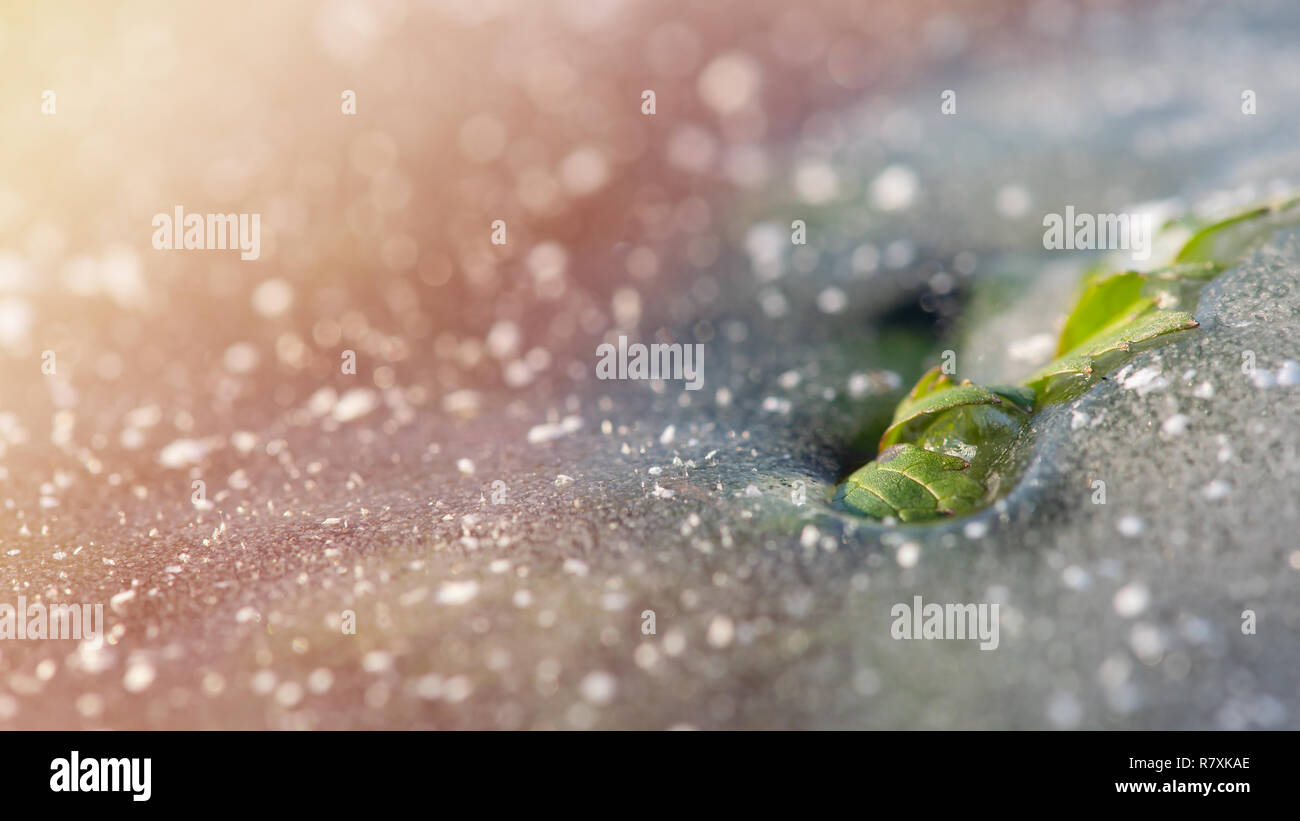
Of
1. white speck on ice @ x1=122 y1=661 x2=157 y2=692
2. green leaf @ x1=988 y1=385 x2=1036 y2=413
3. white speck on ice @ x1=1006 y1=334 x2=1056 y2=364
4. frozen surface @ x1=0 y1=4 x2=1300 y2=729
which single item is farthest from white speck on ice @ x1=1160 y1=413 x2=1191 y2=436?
white speck on ice @ x1=122 y1=661 x2=157 y2=692

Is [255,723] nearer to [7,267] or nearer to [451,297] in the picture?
[451,297]

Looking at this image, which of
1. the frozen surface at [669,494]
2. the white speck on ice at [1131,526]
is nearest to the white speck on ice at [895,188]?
the frozen surface at [669,494]

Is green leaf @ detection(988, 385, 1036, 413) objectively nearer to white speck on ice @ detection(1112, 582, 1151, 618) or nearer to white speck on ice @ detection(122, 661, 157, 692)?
white speck on ice @ detection(1112, 582, 1151, 618)

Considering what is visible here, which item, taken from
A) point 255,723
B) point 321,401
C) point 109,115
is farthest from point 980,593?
point 109,115

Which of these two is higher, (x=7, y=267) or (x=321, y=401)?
(x=7, y=267)

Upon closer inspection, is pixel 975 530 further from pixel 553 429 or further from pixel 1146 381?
pixel 553 429
